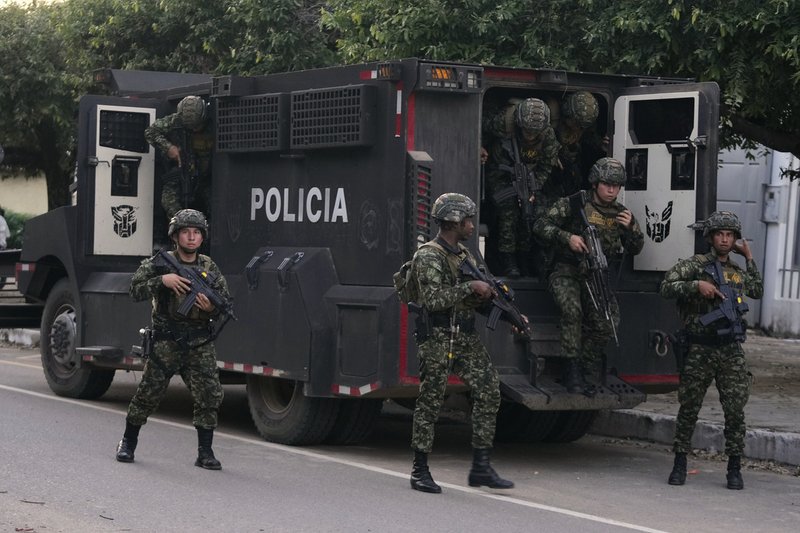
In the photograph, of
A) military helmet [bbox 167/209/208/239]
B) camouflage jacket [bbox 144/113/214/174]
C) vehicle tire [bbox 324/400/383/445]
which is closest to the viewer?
military helmet [bbox 167/209/208/239]

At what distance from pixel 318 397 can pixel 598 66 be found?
5.01 metres

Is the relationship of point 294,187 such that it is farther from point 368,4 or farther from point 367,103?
point 368,4

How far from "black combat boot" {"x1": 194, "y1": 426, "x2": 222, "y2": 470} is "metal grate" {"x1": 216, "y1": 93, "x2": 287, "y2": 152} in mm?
2453

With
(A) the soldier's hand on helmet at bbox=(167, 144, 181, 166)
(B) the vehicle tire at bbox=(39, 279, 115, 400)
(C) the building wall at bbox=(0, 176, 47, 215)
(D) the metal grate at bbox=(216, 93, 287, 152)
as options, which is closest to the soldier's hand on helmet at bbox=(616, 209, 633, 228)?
(D) the metal grate at bbox=(216, 93, 287, 152)

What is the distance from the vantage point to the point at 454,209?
8.77 meters

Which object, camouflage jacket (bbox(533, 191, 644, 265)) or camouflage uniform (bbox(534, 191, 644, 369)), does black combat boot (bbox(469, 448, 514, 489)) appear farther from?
camouflage jacket (bbox(533, 191, 644, 265))

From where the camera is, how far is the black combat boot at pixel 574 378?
9.92 metres

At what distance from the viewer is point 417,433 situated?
876 cm

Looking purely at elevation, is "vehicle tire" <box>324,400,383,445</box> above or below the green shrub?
below

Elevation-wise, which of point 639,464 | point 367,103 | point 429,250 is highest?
point 367,103

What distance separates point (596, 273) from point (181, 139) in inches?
154

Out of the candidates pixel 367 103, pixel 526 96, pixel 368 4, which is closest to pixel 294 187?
pixel 367 103

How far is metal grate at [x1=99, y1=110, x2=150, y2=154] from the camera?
12336 millimetres

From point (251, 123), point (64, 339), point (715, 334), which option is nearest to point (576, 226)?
point (715, 334)
